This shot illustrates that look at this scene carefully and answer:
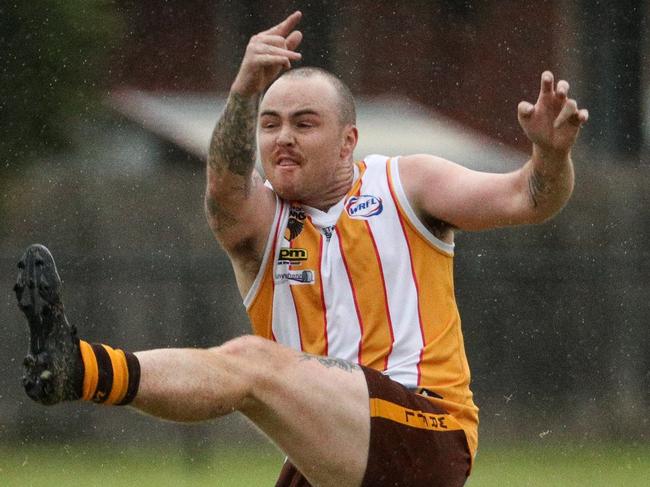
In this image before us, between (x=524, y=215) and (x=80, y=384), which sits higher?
(x=524, y=215)

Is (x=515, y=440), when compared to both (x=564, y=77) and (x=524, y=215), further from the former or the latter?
(x=524, y=215)

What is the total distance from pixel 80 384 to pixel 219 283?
Result: 20.3 ft

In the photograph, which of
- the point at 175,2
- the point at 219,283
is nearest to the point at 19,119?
the point at 219,283

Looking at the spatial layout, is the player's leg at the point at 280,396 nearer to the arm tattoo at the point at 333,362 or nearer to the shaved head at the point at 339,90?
the arm tattoo at the point at 333,362

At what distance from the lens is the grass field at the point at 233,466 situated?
9.07 metres

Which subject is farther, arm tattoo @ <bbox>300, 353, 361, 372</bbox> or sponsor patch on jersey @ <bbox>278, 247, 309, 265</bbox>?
sponsor patch on jersey @ <bbox>278, 247, 309, 265</bbox>

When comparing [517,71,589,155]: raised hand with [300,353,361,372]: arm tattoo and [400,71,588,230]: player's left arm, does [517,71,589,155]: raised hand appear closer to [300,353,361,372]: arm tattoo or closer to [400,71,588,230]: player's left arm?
[400,71,588,230]: player's left arm

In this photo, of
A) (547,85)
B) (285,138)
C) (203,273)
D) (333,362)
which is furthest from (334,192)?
(203,273)

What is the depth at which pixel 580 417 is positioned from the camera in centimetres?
1027

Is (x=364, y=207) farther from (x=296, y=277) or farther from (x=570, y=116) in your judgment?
(x=570, y=116)

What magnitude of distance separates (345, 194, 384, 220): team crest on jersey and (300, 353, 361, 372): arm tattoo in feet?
1.90

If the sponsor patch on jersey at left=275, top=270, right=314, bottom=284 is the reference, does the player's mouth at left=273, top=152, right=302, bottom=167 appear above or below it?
above

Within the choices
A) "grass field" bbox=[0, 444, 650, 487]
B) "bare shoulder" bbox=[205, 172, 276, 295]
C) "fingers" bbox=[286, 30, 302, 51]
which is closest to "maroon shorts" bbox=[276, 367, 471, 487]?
"bare shoulder" bbox=[205, 172, 276, 295]

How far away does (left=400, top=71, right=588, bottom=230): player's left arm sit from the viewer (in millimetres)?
4586
